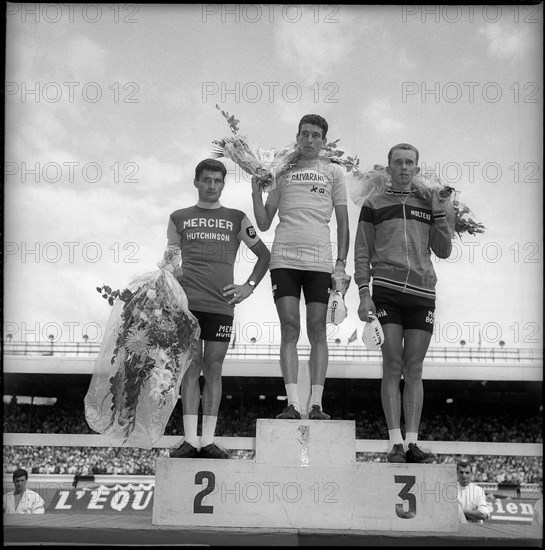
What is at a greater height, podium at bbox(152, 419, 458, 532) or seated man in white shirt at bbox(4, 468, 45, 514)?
podium at bbox(152, 419, 458, 532)

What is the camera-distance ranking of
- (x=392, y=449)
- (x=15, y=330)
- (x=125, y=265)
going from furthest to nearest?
1. (x=125, y=265)
2. (x=15, y=330)
3. (x=392, y=449)

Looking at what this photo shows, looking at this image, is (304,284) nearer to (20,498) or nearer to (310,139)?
(310,139)

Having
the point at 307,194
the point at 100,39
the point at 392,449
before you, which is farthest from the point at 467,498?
the point at 100,39

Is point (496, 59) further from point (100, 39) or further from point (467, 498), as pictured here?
point (467, 498)

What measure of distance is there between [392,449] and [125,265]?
2.34m

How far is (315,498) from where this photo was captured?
4.60 meters

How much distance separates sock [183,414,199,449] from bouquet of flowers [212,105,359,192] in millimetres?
1470

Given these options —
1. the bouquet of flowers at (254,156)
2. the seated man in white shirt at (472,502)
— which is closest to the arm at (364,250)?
the bouquet of flowers at (254,156)

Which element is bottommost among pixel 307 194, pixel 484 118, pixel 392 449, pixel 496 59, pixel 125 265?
pixel 392 449

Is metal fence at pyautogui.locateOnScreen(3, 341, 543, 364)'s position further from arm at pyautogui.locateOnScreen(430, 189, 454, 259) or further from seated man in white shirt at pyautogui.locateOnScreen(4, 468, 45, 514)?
arm at pyautogui.locateOnScreen(430, 189, 454, 259)

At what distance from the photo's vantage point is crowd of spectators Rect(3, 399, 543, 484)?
15.3m

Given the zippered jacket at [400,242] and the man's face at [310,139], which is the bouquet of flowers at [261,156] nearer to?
the man's face at [310,139]

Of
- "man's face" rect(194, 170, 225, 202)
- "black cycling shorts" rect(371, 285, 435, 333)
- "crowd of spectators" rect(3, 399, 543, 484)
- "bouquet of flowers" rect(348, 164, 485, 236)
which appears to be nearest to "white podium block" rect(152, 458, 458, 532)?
"black cycling shorts" rect(371, 285, 435, 333)

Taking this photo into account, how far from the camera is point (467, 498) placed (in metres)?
6.17
